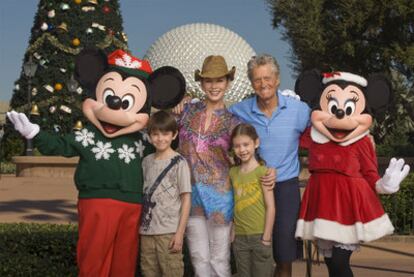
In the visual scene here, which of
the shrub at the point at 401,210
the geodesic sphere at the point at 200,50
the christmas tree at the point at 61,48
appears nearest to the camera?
the shrub at the point at 401,210

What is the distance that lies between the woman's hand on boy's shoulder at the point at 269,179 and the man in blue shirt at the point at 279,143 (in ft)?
0.65

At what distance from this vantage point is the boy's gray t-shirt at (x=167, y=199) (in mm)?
4816

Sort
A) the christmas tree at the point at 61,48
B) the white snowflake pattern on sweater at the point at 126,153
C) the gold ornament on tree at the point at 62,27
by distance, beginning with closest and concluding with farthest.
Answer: the white snowflake pattern on sweater at the point at 126,153 < the gold ornament on tree at the point at 62,27 < the christmas tree at the point at 61,48

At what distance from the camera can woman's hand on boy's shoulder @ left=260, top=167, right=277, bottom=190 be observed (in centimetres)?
488

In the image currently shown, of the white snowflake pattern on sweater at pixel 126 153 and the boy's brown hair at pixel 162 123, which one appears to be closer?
the boy's brown hair at pixel 162 123

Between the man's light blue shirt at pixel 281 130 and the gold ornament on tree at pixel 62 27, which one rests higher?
the gold ornament on tree at pixel 62 27

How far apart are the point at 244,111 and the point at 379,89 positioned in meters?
1.02

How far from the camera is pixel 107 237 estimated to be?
16.0 ft

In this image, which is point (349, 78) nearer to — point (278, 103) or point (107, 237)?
point (278, 103)

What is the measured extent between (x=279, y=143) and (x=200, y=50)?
121 feet

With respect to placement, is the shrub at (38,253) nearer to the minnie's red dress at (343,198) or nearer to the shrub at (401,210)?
the minnie's red dress at (343,198)

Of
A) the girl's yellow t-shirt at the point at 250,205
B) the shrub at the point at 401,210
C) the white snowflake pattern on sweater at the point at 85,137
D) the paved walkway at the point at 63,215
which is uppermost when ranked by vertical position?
the white snowflake pattern on sweater at the point at 85,137

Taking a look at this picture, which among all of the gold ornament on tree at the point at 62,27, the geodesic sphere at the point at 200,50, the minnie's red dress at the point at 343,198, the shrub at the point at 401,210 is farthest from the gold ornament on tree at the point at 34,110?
the minnie's red dress at the point at 343,198

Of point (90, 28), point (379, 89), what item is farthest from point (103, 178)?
point (90, 28)
